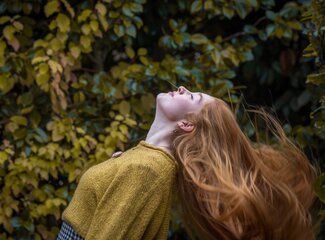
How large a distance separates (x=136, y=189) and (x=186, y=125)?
29cm

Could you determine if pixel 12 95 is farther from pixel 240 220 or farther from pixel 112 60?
pixel 240 220

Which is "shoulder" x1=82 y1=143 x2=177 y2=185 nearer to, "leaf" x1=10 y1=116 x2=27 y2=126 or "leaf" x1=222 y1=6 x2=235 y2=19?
"leaf" x1=10 y1=116 x2=27 y2=126

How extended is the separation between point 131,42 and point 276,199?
1.59 metres

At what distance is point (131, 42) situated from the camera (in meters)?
3.83

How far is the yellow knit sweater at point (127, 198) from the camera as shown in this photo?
2.33 metres

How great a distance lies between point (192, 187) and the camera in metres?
2.44

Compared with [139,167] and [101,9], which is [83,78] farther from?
[139,167]

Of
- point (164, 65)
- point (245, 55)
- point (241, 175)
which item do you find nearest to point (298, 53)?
point (245, 55)

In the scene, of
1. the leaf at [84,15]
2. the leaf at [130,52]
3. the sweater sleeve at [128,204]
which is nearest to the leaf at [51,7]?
the leaf at [84,15]

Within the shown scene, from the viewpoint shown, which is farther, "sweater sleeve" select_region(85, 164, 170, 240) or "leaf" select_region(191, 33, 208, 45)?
"leaf" select_region(191, 33, 208, 45)

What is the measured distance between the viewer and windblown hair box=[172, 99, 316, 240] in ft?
7.82

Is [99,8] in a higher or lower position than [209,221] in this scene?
higher

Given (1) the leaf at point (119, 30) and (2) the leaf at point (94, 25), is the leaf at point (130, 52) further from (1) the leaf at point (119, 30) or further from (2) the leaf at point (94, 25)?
(2) the leaf at point (94, 25)

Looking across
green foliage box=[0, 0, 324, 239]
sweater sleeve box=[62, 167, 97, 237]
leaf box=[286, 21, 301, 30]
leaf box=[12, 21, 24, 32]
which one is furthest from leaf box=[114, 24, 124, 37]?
sweater sleeve box=[62, 167, 97, 237]
